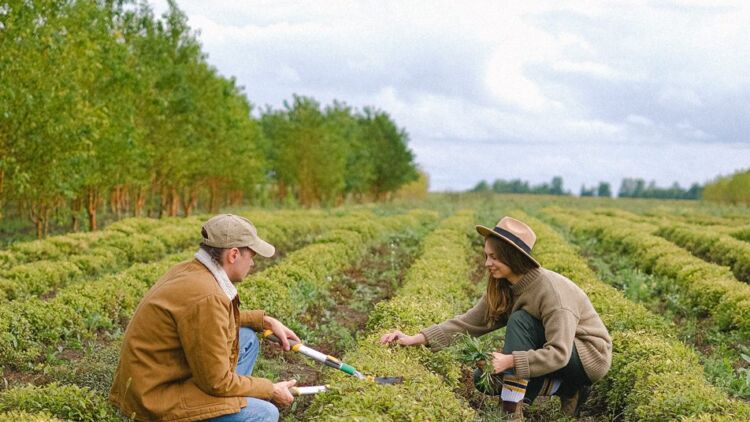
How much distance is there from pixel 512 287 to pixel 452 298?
12.6ft

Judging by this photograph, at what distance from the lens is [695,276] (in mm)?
12523

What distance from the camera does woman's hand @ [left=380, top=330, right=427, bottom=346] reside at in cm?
633

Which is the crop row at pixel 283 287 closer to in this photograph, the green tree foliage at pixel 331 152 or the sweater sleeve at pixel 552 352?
the sweater sleeve at pixel 552 352

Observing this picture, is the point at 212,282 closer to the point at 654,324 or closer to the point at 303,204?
the point at 654,324

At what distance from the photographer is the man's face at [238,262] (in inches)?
183

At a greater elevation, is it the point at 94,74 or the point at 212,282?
the point at 94,74

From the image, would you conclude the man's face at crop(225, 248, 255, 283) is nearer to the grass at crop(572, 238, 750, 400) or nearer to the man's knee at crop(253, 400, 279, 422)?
the man's knee at crop(253, 400, 279, 422)

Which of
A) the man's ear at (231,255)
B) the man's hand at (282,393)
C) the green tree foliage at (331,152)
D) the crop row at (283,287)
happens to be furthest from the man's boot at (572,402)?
the green tree foliage at (331,152)

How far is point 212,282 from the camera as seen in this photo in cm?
448

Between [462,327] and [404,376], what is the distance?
45.1 inches

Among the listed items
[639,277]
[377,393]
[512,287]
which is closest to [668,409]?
[512,287]

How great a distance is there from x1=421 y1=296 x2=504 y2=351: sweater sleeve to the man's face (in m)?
2.29

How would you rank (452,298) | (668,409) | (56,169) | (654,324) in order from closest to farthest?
(668,409), (654,324), (452,298), (56,169)

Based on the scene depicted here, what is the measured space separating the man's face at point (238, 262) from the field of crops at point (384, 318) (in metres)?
1.23
